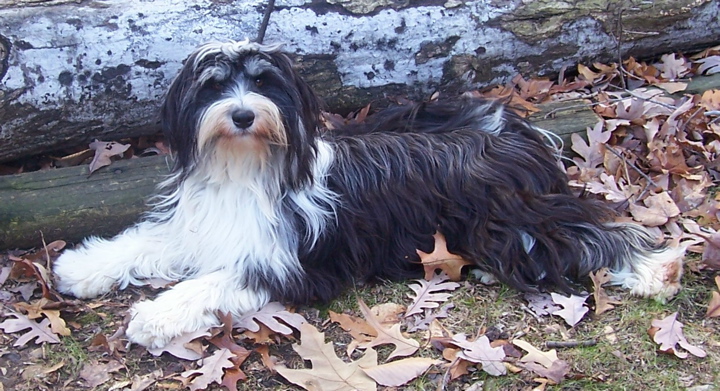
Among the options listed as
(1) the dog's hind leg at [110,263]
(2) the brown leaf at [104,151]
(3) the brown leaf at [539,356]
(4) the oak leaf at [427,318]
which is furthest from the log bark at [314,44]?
(3) the brown leaf at [539,356]

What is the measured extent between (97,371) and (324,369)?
1.04m

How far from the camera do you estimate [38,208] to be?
177 inches

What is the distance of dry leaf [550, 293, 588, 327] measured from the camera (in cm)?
384

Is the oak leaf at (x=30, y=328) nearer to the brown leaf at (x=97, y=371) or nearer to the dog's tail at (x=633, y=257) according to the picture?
the brown leaf at (x=97, y=371)

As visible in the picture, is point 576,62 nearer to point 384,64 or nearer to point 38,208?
point 384,64

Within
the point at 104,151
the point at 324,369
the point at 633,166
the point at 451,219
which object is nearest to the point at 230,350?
the point at 324,369

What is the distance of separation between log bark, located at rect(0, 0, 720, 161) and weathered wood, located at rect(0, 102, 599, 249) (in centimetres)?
37

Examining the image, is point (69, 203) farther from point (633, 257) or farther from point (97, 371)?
point (633, 257)

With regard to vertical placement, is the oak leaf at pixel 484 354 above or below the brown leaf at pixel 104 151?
below

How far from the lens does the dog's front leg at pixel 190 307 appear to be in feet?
12.1

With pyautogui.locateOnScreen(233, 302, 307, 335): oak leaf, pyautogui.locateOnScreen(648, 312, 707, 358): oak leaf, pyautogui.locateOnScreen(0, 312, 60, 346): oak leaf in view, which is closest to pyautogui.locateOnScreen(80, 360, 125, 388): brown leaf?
pyautogui.locateOnScreen(0, 312, 60, 346): oak leaf

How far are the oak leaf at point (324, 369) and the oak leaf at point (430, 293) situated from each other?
20.1 inches

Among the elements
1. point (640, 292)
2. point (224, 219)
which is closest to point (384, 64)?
point (224, 219)

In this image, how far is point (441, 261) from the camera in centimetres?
418
